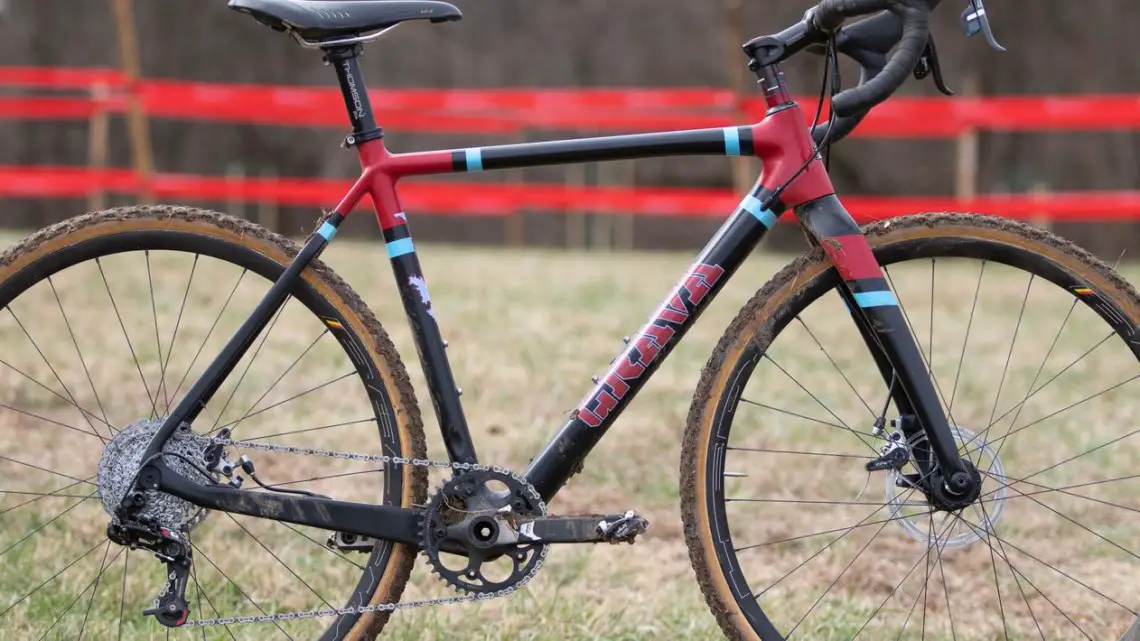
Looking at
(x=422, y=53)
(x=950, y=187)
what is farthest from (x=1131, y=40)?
(x=422, y=53)

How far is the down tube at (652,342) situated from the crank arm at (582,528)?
0.08m

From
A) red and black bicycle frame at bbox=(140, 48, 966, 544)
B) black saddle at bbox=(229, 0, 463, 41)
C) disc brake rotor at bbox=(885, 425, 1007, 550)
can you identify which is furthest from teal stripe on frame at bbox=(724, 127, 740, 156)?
disc brake rotor at bbox=(885, 425, 1007, 550)

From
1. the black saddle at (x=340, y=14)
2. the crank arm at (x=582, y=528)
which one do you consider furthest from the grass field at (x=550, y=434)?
the black saddle at (x=340, y=14)

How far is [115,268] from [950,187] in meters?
9.80

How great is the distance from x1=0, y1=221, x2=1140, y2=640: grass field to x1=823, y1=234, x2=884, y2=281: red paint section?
0.63 feet

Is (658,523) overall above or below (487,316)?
below

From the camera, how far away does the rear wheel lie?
253cm

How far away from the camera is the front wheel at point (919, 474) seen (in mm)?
2492

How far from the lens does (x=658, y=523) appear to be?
4.12m

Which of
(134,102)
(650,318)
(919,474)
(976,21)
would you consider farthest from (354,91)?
(134,102)

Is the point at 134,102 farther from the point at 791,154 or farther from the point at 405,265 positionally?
the point at 791,154

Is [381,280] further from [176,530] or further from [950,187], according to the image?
[950,187]

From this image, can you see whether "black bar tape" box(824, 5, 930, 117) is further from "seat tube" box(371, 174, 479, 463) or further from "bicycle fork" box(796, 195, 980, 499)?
"seat tube" box(371, 174, 479, 463)

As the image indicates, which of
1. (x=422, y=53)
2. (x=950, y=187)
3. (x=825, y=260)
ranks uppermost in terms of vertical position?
(x=422, y=53)
